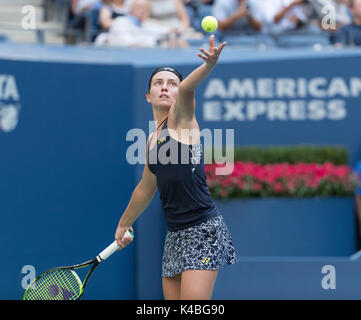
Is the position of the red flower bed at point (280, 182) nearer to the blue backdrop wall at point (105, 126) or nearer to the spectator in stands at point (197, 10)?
the blue backdrop wall at point (105, 126)

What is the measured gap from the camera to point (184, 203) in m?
4.25

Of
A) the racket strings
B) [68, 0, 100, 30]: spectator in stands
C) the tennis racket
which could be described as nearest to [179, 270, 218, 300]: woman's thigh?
the tennis racket

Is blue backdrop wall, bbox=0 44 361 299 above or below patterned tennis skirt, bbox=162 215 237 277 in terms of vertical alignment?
above

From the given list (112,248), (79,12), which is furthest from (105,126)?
(112,248)

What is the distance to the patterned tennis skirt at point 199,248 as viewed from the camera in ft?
13.7

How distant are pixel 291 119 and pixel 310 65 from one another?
1.84 ft

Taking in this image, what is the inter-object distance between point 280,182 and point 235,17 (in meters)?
2.22

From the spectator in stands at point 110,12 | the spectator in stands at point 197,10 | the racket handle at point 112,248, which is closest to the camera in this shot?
the racket handle at point 112,248

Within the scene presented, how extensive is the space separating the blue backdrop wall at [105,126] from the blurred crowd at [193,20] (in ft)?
1.71

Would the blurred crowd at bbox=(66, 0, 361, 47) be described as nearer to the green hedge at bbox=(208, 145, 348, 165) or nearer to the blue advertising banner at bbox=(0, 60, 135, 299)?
the blue advertising banner at bbox=(0, 60, 135, 299)

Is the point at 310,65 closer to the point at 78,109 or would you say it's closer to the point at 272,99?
the point at 272,99

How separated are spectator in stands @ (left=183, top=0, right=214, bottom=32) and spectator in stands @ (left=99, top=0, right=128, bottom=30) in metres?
0.76

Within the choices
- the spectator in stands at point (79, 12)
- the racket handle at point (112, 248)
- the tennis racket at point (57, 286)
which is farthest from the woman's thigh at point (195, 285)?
the spectator in stands at point (79, 12)

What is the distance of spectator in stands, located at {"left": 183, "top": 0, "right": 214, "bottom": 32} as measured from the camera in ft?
28.9
